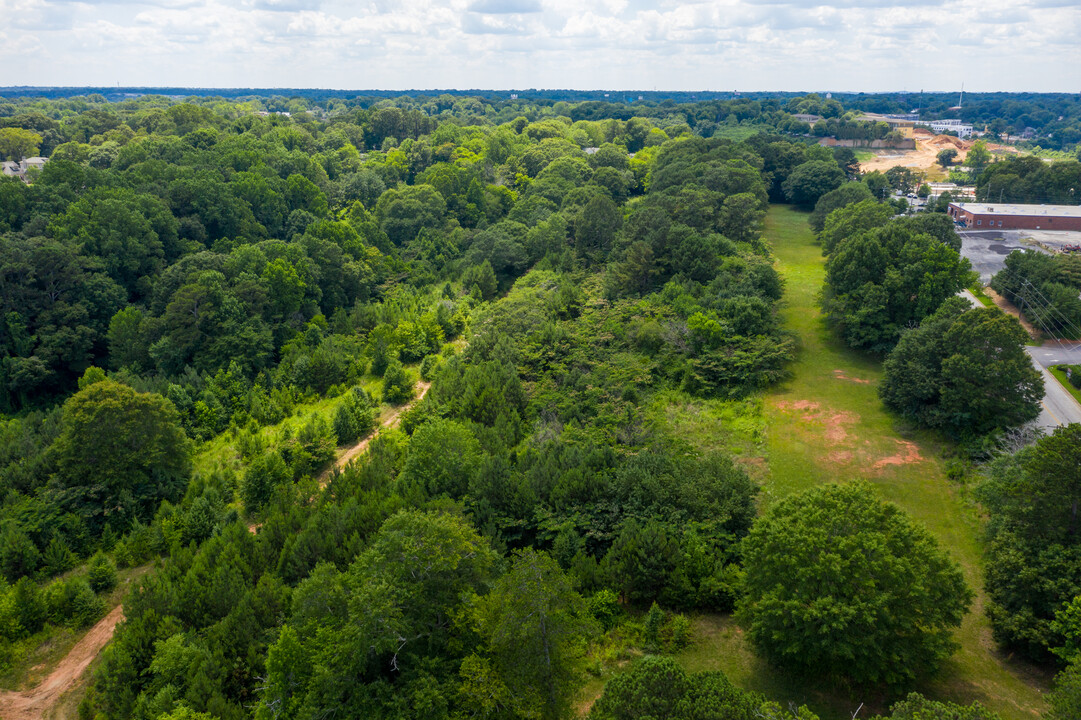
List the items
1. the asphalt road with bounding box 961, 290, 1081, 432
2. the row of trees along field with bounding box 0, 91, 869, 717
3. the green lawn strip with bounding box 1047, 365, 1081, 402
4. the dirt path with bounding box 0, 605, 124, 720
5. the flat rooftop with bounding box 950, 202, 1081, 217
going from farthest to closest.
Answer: the flat rooftop with bounding box 950, 202, 1081, 217
the green lawn strip with bounding box 1047, 365, 1081, 402
the asphalt road with bounding box 961, 290, 1081, 432
the dirt path with bounding box 0, 605, 124, 720
the row of trees along field with bounding box 0, 91, 869, 717

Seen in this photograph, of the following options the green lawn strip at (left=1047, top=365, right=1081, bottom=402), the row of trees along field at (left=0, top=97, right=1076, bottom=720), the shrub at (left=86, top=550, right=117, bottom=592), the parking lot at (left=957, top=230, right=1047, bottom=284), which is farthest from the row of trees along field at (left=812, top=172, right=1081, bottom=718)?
the shrub at (left=86, top=550, right=117, bottom=592)

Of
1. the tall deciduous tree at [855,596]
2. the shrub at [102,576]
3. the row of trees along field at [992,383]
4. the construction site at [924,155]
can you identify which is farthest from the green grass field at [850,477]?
the construction site at [924,155]

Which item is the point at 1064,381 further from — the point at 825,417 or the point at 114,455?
the point at 114,455

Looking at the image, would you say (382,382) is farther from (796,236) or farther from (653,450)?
(796,236)

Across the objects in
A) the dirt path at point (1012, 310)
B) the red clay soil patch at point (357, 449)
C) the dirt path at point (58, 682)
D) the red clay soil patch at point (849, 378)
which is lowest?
the dirt path at point (58, 682)

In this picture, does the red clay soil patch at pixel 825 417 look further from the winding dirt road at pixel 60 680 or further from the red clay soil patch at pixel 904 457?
the winding dirt road at pixel 60 680

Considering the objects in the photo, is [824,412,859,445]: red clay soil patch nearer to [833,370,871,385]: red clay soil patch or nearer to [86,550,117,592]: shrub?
[833,370,871,385]: red clay soil patch

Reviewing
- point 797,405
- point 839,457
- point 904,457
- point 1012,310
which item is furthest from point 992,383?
point 1012,310
